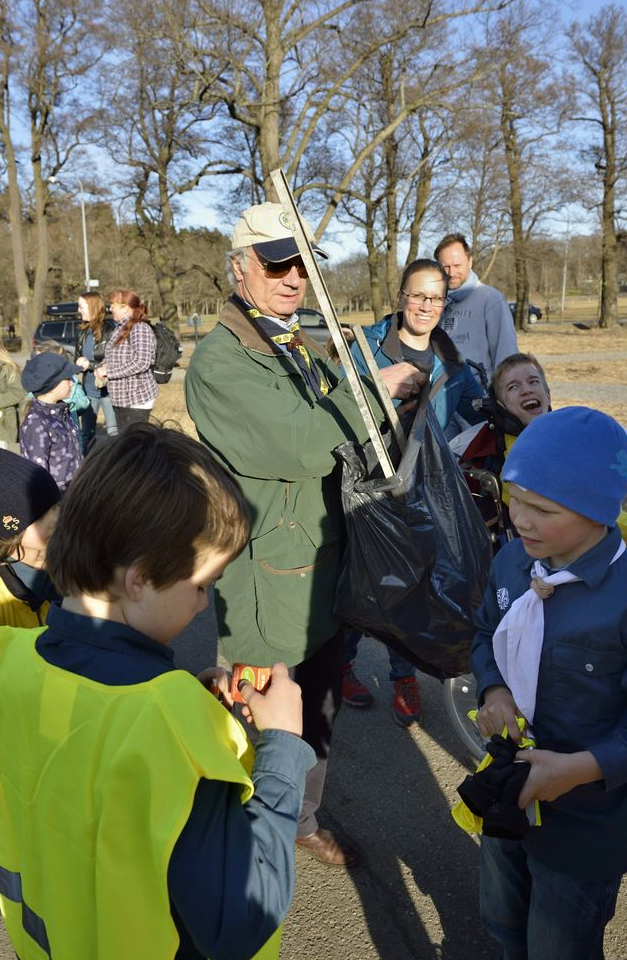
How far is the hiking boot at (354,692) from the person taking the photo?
3594 millimetres

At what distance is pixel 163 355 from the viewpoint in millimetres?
7219

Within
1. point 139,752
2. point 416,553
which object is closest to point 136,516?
point 139,752

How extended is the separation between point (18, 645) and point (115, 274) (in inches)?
1508

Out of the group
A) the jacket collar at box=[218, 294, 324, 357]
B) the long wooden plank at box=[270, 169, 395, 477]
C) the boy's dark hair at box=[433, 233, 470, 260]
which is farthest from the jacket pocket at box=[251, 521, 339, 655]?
the boy's dark hair at box=[433, 233, 470, 260]

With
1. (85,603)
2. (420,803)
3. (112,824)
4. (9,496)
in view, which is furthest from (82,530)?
(420,803)

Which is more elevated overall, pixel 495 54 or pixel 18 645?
pixel 495 54

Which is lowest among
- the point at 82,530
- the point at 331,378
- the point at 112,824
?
the point at 112,824

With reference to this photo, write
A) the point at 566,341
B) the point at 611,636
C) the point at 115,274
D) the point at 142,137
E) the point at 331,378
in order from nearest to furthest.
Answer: the point at 611,636, the point at 331,378, the point at 142,137, the point at 566,341, the point at 115,274

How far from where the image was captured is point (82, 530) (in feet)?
3.84

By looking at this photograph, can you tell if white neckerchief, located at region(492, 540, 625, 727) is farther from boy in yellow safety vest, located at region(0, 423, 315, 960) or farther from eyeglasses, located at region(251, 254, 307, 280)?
eyeglasses, located at region(251, 254, 307, 280)

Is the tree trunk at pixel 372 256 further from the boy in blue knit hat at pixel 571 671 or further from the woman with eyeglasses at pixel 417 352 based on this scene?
the boy in blue knit hat at pixel 571 671

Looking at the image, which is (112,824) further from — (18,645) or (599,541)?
(599,541)

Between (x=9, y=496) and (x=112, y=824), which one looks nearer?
(x=112, y=824)

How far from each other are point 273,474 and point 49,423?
3734mm
